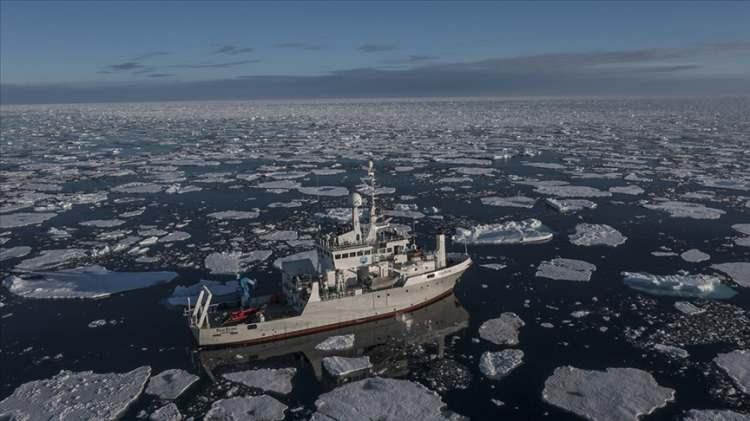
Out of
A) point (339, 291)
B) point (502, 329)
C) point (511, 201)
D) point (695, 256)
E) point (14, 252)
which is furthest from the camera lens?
point (511, 201)

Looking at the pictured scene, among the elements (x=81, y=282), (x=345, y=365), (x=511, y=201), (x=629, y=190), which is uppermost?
(x=81, y=282)

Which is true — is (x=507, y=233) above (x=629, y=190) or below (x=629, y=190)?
above

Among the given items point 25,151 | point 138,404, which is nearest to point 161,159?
point 25,151

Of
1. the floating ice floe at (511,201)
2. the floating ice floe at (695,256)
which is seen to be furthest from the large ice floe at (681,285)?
the floating ice floe at (511,201)

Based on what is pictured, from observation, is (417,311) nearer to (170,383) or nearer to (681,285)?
(170,383)

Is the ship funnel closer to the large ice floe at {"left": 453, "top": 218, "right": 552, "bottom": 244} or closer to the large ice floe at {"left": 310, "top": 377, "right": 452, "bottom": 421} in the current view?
the large ice floe at {"left": 453, "top": 218, "right": 552, "bottom": 244}

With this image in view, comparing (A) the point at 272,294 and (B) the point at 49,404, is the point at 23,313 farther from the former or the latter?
(A) the point at 272,294

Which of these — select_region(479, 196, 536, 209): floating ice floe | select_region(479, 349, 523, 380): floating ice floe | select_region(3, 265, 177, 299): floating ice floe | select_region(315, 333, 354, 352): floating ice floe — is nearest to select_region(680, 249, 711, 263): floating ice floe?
select_region(479, 196, 536, 209): floating ice floe

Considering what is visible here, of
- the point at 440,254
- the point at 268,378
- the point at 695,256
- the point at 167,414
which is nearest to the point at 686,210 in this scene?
the point at 695,256
